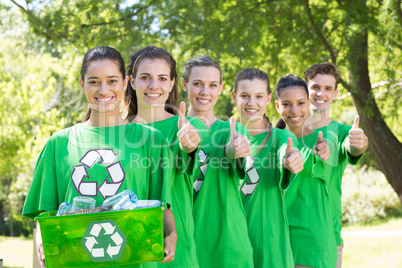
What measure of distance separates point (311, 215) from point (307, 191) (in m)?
0.20

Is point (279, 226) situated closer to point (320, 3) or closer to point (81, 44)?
point (81, 44)

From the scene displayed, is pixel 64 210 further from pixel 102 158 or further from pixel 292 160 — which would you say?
pixel 292 160

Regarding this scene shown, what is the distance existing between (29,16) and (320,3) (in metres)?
4.56

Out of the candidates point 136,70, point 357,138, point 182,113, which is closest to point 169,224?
point 182,113

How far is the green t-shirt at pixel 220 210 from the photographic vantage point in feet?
10.9

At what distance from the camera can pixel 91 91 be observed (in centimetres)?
291

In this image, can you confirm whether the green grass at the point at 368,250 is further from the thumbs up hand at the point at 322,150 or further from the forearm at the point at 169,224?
the forearm at the point at 169,224

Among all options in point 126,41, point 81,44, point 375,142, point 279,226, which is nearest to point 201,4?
point 126,41

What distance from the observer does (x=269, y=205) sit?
11.9ft

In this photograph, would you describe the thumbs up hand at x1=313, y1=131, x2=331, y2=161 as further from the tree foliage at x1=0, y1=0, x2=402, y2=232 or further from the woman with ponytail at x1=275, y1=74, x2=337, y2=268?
the tree foliage at x1=0, y1=0, x2=402, y2=232

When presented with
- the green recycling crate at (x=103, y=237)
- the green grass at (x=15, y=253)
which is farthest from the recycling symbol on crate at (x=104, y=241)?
the green grass at (x=15, y=253)

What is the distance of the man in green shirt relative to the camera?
4027mm

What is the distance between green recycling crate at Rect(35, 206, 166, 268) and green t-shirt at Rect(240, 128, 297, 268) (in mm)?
1367

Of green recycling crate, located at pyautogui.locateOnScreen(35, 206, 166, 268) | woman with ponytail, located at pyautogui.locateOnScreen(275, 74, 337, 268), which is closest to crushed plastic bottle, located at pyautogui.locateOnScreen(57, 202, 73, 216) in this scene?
green recycling crate, located at pyautogui.locateOnScreen(35, 206, 166, 268)
